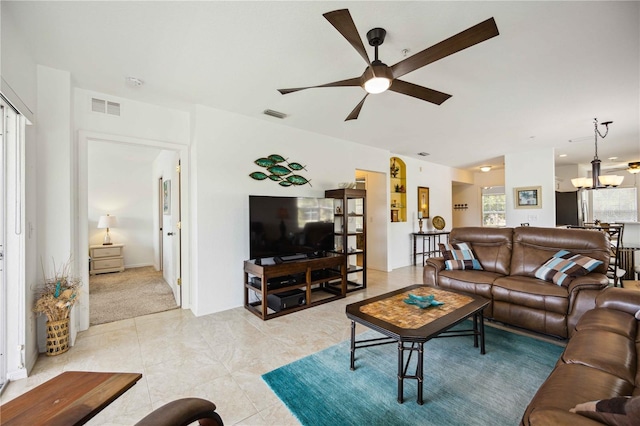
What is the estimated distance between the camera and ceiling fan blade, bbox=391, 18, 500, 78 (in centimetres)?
150

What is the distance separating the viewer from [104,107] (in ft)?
10.1

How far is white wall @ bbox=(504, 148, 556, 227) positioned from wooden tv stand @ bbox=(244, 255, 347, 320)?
15.0 ft

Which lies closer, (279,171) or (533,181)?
(279,171)

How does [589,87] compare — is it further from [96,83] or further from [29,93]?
[29,93]

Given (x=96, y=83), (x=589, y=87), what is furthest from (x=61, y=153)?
(x=589, y=87)

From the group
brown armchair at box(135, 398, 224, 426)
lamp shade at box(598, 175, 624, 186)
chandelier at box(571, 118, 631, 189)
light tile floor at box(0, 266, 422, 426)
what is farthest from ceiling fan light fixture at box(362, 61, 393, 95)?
lamp shade at box(598, 175, 624, 186)

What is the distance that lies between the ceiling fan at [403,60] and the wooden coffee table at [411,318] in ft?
5.66

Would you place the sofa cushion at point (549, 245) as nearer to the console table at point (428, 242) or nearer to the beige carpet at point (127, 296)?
the console table at point (428, 242)

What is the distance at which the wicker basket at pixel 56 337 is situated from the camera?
2443 millimetres

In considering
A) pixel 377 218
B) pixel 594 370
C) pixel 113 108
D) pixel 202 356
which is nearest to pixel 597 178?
pixel 377 218

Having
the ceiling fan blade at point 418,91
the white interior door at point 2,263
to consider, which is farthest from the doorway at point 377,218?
the white interior door at point 2,263

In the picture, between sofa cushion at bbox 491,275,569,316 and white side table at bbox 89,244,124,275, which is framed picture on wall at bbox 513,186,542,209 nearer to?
sofa cushion at bbox 491,275,569,316

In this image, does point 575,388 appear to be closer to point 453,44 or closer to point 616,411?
point 616,411

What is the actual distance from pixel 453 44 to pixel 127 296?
197 inches
